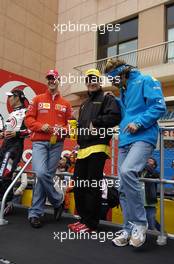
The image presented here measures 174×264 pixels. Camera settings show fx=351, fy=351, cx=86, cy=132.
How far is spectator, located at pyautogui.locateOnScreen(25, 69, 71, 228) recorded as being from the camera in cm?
349

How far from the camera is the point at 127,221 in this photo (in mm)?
2811

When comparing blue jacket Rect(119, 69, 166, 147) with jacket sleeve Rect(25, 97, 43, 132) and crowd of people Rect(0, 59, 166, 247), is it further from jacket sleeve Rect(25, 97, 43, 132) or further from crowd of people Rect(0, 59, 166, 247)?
jacket sleeve Rect(25, 97, 43, 132)

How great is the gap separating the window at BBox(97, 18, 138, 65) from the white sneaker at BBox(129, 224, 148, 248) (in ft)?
38.5

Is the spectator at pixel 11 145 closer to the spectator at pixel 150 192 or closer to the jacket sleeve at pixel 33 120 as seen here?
the jacket sleeve at pixel 33 120

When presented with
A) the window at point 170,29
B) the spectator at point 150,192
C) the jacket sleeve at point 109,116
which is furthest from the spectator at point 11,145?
the window at point 170,29

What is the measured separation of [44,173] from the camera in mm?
3473

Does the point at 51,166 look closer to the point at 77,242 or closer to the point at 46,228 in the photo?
the point at 46,228

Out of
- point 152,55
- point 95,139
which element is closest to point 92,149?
point 95,139

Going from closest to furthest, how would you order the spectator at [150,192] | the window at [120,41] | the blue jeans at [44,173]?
the blue jeans at [44,173], the spectator at [150,192], the window at [120,41]

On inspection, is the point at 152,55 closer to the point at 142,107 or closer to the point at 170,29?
the point at 170,29

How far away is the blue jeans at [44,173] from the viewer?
3473 mm

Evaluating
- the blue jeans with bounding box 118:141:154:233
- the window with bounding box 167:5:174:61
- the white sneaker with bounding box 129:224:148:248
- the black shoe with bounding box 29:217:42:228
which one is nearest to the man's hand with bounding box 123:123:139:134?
the blue jeans with bounding box 118:141:154:233

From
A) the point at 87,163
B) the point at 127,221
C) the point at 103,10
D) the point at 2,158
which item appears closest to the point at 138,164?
the point at 127,221

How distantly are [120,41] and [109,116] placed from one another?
1225cm
